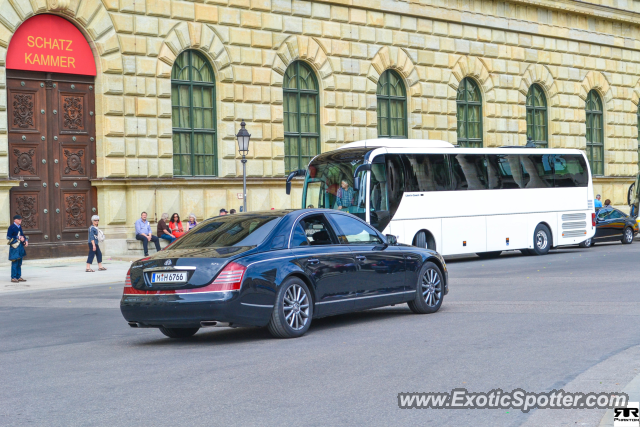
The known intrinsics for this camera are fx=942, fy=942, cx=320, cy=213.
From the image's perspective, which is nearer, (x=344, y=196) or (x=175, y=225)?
(x=344, y=196)

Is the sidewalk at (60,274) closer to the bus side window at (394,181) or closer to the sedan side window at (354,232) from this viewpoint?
the bus side window at (394,181)

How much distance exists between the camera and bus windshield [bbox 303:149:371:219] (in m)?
23.8

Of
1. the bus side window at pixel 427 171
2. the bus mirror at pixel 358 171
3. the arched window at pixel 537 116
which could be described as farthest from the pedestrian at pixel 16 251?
the arched window at pixel 537 116

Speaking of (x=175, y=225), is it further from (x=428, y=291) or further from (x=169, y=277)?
(x=169, y=277)

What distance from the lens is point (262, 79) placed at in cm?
3139

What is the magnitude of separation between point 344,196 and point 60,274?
24.0 feet

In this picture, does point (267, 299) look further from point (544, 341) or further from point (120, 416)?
point (120, 416)

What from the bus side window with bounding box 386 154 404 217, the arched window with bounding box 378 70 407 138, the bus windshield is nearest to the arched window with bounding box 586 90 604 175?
the arched window with bounding box 378 70 407 138

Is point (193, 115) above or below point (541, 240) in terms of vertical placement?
above

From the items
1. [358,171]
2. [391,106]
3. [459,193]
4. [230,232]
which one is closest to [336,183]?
[358,171]

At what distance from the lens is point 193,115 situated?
29984mm

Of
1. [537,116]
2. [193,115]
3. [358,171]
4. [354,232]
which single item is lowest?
[354,232]

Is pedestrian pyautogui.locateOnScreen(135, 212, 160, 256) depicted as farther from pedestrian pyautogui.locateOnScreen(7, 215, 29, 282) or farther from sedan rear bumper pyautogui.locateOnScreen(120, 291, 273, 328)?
sedan rear bumper pyautogui.locateOnScreen(120, 291, 273, 328)

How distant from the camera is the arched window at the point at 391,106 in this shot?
35281 millimetres
